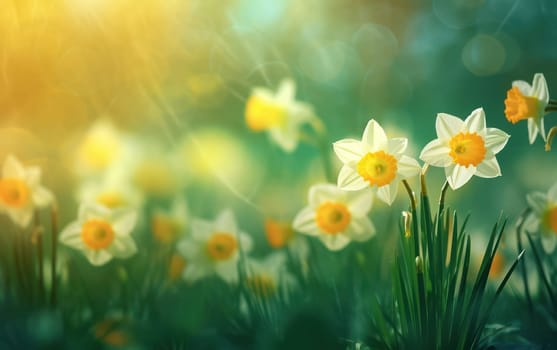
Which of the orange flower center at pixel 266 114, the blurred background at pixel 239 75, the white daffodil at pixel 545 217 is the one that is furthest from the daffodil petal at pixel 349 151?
the blurred background at pixel 239 75

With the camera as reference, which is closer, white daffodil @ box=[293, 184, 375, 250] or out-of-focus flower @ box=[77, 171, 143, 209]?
white daffodil @ box=[293, 184, 375, 250]

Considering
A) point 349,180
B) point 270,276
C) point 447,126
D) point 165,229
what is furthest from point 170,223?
point 447,126

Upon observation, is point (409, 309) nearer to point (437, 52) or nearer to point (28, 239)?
point (28, 239)

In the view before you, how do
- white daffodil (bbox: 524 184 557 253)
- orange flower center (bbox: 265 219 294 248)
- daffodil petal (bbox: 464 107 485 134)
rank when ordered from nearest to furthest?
daffodil petal (bbox: 464 107 485 134), white daffodil (bbox: 524 184 557 253), orange flower center (bbox: 265 219 294 248)

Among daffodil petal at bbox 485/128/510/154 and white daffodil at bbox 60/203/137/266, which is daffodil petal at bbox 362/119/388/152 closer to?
daffodil petal at bbox 485/128/510/154

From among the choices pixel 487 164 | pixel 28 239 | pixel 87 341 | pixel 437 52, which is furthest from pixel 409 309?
pixel 437 52

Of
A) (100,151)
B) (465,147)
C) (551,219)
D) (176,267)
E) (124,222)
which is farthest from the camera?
(100,151)

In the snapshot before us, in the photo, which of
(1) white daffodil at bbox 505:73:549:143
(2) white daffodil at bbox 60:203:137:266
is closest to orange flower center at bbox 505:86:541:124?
(1) white daffodil at bbox 505:73:549:143

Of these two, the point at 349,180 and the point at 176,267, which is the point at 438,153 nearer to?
the point at 349,180
